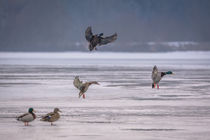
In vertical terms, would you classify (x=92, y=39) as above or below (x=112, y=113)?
above

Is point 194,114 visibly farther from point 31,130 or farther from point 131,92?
point 131,92

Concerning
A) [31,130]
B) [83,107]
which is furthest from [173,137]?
[83,107]

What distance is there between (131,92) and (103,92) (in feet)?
3.62

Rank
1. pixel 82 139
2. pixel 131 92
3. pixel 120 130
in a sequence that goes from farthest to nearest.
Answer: pixel 131 92 → pixel 120 130 → pixel 82 139

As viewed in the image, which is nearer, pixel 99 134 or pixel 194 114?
pixel 99 134

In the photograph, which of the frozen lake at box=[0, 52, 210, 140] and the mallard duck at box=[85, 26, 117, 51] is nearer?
the frozen lake at box=[0, 52, 210, 140]

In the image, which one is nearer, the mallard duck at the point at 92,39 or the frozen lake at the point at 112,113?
the frozen lake at the point at 112,113

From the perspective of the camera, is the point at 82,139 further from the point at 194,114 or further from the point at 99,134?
the point at 194,114

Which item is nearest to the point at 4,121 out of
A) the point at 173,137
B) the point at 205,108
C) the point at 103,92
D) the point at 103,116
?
the point at 103,116

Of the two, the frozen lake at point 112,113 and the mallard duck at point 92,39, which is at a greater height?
the mallard duck at point 92,39

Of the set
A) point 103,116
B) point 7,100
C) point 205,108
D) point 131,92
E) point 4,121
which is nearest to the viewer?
point 4,121

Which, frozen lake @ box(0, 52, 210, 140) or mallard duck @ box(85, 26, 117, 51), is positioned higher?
mallard duck @ box(85, 26, 117, 51)

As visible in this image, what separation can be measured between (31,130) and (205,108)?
5.93 meters

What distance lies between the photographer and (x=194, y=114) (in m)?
14.1
